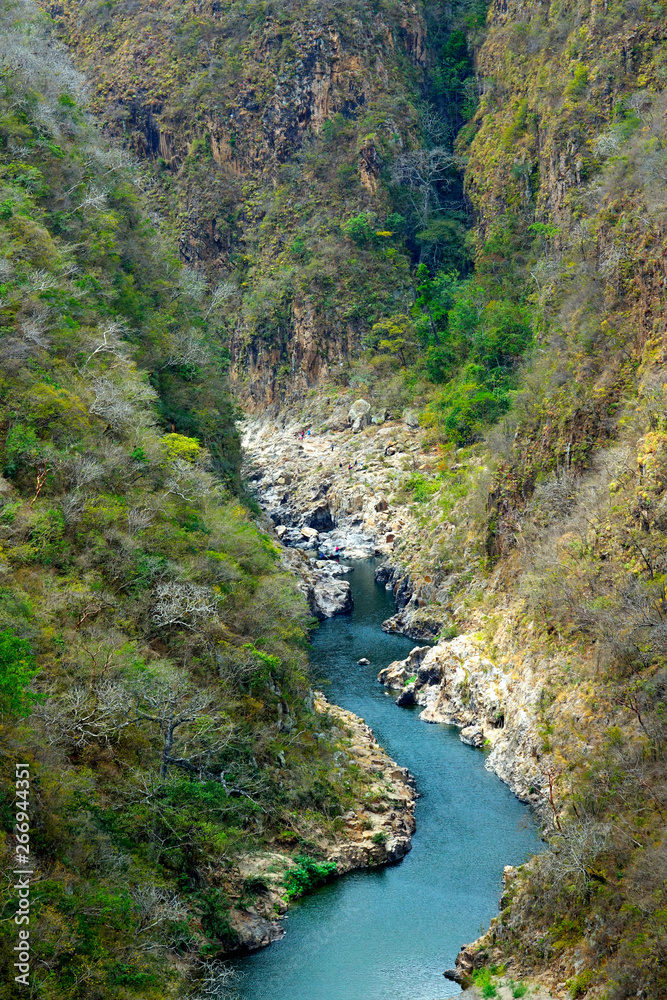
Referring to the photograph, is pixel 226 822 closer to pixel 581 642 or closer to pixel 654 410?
pixel 581 642

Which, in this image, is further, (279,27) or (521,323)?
(279,27)

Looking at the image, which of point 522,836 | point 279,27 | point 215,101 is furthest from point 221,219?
point 522,836

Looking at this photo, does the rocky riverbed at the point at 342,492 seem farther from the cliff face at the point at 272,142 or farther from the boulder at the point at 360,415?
the cliff face at the point at 272,142

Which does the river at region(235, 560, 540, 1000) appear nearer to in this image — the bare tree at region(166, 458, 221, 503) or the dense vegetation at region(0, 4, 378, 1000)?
the dense vegetation at region(0, 4, 378, 1000)

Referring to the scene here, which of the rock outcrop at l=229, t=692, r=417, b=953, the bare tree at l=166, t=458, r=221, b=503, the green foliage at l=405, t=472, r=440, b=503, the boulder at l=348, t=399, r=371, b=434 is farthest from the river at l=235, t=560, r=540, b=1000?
the boulder at l=348, t=399, r=371, b=434

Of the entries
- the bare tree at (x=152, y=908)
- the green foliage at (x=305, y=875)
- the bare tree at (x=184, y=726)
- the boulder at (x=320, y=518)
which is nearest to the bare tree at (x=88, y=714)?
the bare tree at (x=184, y=726)

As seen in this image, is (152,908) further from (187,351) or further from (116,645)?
(187,351)
